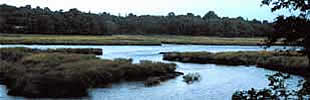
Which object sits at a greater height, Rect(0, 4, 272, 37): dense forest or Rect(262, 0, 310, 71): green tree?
Rect(262, 0, 310, 71): green tree

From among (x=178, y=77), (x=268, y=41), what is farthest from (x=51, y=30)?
(x=268, y=41)

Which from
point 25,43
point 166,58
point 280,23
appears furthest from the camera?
point 25,43

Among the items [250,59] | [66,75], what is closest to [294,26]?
[66,75]

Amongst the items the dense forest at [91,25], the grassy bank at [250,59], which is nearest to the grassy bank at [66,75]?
the grassy bank at [250,59]

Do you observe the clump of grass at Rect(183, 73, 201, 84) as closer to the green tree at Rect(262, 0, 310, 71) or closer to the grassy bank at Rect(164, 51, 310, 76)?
the grassy bank at Rect(164, 51, 310, 76)

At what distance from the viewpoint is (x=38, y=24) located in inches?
5251

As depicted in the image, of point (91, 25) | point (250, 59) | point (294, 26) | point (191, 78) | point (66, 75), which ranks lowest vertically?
point (250, 59)

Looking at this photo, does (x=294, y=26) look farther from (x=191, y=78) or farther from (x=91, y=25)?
(x=91, y=25)

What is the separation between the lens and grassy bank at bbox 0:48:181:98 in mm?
29844

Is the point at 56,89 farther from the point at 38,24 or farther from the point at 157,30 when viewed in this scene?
the point at 157,30

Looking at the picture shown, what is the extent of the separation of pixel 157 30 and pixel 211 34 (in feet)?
63.9

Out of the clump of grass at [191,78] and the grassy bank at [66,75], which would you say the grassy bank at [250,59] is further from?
the grassy bank at [66,75]

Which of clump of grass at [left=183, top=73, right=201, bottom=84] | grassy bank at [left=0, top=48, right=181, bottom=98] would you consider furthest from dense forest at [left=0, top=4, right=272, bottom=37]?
clump of grass at [left=183, top=73, right=201, bottom=84]

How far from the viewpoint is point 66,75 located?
32281 mm
